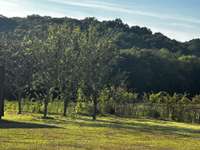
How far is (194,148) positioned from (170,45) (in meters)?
102

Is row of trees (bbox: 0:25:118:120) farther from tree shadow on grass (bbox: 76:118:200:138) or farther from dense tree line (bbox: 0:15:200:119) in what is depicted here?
tree shadow on grass (bbox: 76:118:200:138)

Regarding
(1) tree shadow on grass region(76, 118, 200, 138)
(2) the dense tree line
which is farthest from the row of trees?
(1) tree shadow on grass region(76, 118, 200, 138)

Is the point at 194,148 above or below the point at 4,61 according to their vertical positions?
below

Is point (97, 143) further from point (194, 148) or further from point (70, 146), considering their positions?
point (194, 148)

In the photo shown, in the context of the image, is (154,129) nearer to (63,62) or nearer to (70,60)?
(63,62)

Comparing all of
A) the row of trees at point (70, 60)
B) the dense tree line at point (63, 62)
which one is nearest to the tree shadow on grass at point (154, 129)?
the dense tree line at point (63, 62)

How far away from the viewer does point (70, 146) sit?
1728 centimetres

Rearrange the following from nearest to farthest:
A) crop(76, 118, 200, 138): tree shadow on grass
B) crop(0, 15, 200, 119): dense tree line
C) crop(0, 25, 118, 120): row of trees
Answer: crop(76, 118, 200, 138): tree shadow on grass, crop(0, 25, 118, 120): row of trees, crop(0, 15, 200, 119): dense tree line

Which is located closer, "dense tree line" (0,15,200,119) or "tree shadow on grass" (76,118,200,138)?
"tree shadow on grass" (76,118,200,138)

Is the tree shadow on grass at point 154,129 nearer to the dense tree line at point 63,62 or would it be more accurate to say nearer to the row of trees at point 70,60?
the dense tree line at point 63,62

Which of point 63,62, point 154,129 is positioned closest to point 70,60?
point 63,62

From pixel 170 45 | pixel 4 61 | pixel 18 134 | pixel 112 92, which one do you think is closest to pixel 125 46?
pixel 170 45

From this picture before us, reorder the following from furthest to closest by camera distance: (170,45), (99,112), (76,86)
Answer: (170,45) → (99,112) → (76,86)

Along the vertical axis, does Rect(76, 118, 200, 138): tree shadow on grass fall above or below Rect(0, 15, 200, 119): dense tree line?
below
